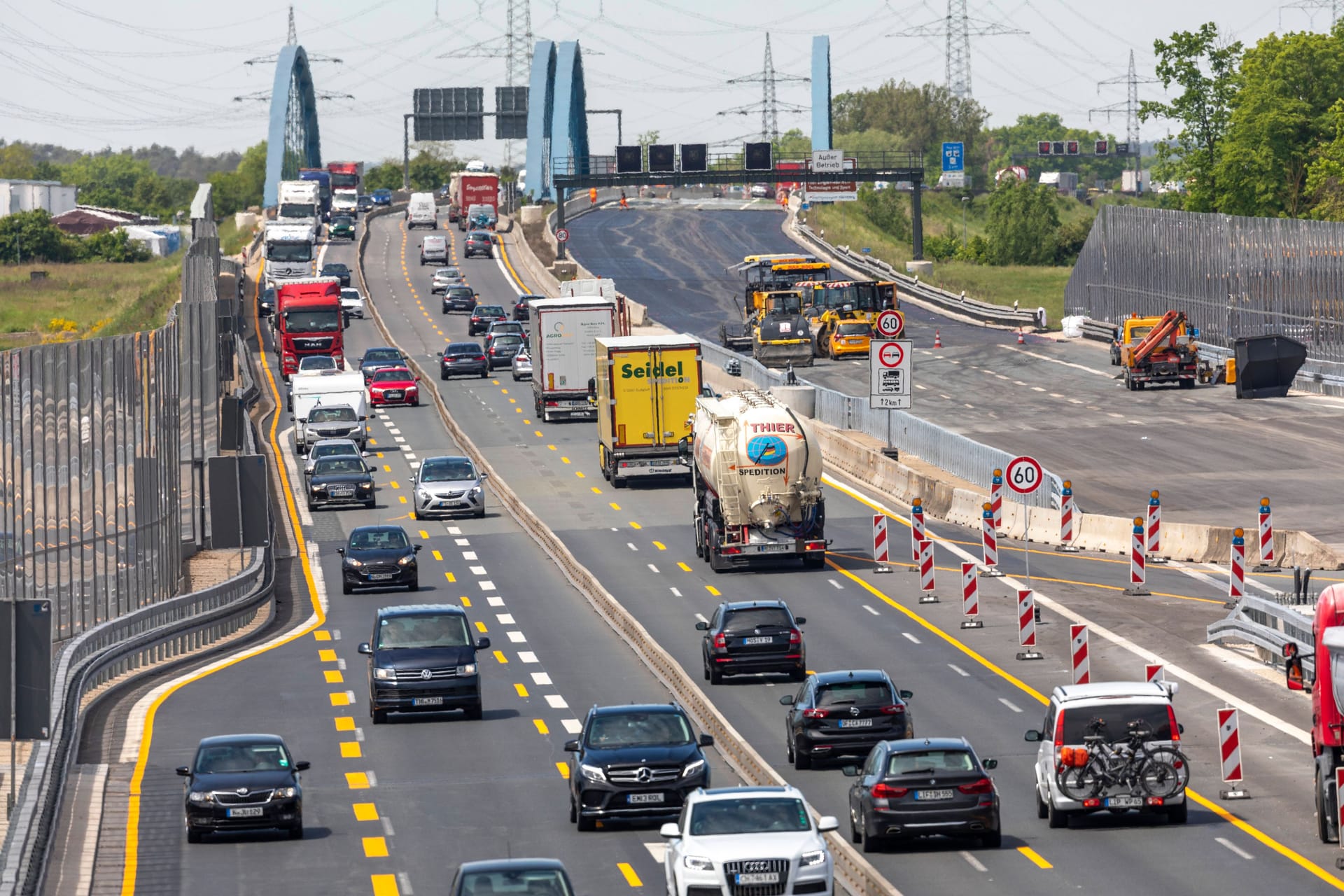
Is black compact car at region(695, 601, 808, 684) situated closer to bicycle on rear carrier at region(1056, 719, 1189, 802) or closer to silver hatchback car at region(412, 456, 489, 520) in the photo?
bicycle on rear carrier at region(1056, 719, 1189, 802)

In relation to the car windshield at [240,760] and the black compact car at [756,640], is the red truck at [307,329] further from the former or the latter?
the car windshield at [240,760]

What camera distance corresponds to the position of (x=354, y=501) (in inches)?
2231

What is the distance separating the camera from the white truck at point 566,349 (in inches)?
2618

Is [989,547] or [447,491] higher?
[447,491]

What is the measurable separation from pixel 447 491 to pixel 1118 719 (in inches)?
1303

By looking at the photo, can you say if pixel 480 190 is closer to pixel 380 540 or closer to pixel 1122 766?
pixel 380 540

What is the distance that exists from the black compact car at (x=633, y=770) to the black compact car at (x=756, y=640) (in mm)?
8333

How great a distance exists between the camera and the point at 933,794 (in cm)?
2253

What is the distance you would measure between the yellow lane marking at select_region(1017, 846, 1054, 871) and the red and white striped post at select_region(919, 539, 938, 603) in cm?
1835

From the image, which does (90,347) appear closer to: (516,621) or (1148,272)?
(516,621)

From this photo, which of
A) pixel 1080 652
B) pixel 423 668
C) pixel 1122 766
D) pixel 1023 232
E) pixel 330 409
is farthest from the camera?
pixel 1023 232

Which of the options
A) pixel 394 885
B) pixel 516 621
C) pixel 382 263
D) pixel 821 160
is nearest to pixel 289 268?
pixel 382 263

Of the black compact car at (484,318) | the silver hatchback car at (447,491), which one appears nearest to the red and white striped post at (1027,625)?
the silver hatchback car at (447,491)

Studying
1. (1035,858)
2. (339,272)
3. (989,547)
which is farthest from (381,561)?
(339,272)
